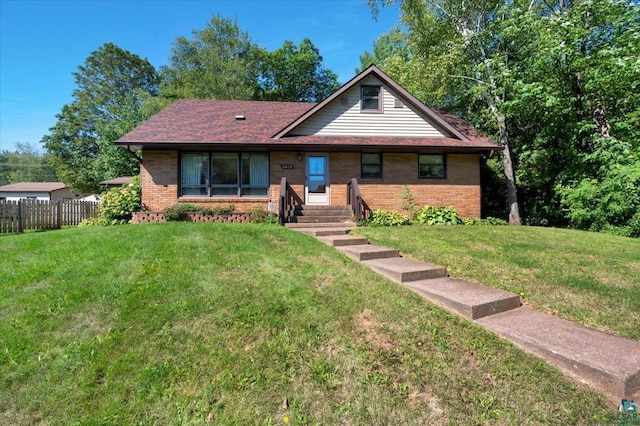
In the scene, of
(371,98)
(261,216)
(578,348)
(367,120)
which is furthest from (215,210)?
(578,348)

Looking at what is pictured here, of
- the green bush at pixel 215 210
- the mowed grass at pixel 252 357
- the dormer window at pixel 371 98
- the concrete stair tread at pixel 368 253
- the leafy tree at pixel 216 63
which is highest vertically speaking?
the leafy tree at pixel 216 63

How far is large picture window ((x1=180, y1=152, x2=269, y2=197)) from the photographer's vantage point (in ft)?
41.6

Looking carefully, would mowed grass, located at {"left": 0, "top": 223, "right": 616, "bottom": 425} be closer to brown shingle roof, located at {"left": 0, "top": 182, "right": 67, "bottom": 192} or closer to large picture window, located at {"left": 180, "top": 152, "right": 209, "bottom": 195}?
large picture window, located at {"left": 180, "top": 152, "right": 209, "bottom": 195}

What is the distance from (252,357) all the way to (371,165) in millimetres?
10720

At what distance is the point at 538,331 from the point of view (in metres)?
3.74

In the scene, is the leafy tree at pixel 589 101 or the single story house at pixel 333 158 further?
the single story house at pixel 333 158

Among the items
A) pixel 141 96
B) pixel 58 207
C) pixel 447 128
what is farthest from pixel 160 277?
pixel 141 96

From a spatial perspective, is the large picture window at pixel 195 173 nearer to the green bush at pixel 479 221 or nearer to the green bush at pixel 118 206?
the green bush at pixel 118 206

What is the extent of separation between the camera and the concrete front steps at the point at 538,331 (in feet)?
9.71

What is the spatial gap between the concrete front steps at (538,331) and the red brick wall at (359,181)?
280 inches

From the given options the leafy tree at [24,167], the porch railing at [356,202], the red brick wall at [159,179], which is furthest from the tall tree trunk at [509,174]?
the leafy tree at [24,167]

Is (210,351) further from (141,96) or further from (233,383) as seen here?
(141,96)

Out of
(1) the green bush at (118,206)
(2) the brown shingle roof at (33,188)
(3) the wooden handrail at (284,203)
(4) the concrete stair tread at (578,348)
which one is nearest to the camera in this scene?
(4) the concrete stair tread at (578,348)

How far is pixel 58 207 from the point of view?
48.5 feet
